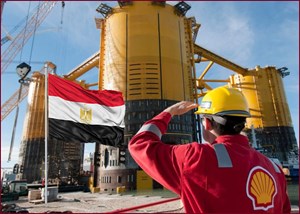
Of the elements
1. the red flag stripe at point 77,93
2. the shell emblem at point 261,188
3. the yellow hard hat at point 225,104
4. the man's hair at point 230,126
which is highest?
the red flag stripe at point 77,93

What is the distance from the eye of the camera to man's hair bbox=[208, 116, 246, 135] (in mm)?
2229

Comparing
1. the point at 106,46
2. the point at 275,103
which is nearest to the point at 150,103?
the point at 106,46

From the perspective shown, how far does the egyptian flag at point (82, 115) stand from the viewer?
11.1 meters

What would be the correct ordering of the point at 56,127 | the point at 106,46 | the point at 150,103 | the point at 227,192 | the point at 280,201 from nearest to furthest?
Answer: 1. the point at 227,192
2. the point at 280,201
3. the point at 56,127
4. the point at 150,103
5. the point at 106,46

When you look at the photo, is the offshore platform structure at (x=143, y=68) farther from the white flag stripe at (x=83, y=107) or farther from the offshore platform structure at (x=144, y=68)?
the white flag stripe at (x=83, y=107)

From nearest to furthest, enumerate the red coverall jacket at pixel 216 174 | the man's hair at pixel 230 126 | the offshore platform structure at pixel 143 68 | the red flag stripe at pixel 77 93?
the red coverall jacket at pixel 216 174 < the man's hair at pixel 230 126 < the red flag stripe at pixel 77 93 < the offshore platform structure at pixel 143 68

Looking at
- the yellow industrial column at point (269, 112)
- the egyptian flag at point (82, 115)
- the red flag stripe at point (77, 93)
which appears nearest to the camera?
the egyptian flag at point (82, 115)

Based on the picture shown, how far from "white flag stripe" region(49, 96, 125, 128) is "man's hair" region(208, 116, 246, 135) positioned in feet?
32.5

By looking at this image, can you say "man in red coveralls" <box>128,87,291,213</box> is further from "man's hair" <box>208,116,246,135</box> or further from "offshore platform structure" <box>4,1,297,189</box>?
"offshore platform structure" <box>4,1,297,189</box>

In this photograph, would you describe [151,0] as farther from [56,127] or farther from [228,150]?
[228,150]

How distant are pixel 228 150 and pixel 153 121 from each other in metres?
0.73

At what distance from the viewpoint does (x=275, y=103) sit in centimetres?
5019

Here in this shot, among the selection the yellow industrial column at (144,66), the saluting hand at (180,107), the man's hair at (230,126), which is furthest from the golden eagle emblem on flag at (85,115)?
the yellow industrial column at (144,66)

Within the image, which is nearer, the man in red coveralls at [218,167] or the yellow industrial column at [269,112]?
the man in red coveralls at [218,167]
